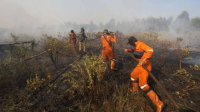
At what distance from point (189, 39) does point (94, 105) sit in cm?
2031

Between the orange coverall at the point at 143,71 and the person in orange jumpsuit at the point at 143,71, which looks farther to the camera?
the orange coverall at the point at 143,71

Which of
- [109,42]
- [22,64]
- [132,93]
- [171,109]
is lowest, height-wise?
[171,109]

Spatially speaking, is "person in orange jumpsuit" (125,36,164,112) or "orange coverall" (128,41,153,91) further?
"orange coverall" (128,41,153,91)

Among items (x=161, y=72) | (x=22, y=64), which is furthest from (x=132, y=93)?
(x=22, y=64)

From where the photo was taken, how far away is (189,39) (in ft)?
60.1

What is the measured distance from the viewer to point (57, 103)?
3164 mm

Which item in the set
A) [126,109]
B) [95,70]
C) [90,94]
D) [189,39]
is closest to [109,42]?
[95,70]

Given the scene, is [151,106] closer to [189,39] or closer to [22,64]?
[22,64]

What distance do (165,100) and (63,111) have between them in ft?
8.36

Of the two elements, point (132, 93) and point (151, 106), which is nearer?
point (151, 106)

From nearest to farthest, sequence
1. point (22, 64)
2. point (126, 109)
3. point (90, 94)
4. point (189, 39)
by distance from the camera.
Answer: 1. point (126, 109)
2. point (90, 94)
3. point (22, 64)
4. point (189, 39)

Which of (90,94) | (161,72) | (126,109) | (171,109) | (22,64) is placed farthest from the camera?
(161,72)

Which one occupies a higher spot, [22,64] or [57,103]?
[22,64]

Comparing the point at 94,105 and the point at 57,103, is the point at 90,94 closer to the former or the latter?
the point at 94,105
